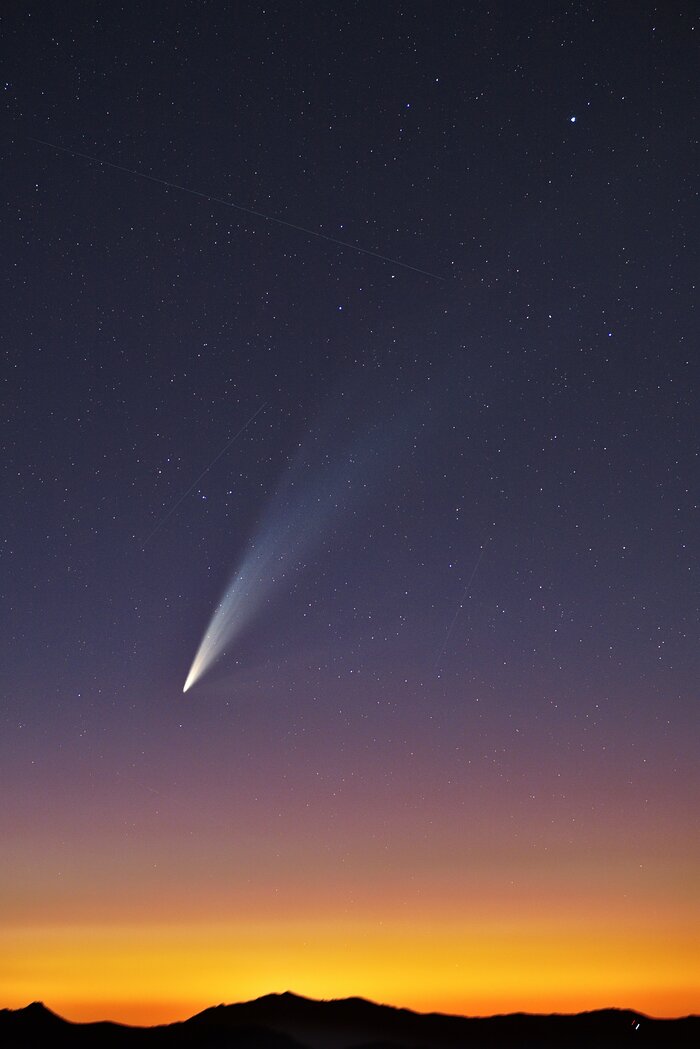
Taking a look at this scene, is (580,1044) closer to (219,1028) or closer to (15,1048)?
(219,1028)

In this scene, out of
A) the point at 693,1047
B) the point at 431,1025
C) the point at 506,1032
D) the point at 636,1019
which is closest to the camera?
the point at 693,1047

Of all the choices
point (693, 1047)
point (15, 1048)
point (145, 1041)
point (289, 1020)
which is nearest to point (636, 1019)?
point (693, 1047)

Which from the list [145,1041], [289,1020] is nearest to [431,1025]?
[289,1020]

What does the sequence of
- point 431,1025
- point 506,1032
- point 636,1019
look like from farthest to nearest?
point 431,1025 → point 636,1019 → point 506,1032

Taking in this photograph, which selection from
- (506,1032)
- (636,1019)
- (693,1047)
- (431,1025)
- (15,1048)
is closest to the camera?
(693,1047)

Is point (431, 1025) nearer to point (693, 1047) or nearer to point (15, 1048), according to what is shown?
point (693, 1047)

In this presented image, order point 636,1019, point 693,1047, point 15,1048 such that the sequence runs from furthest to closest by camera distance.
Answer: point 636,1019 < point 15,1048 < point 693,1047

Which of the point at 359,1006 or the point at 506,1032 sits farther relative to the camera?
the point at 359,1006
